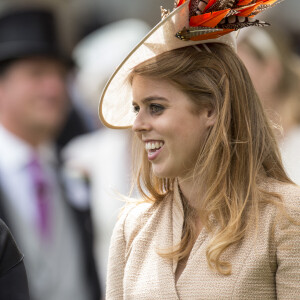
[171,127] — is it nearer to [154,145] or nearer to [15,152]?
[154,145]

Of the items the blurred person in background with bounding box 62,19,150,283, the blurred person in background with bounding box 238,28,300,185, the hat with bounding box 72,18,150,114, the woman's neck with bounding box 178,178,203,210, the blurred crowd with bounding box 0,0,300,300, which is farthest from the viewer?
the hat with bounding box 72,18,150,114

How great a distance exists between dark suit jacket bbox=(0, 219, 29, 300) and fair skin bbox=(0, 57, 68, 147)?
308 cm

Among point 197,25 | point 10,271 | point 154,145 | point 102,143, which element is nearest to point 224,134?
point 154,145

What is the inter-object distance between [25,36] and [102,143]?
108cm

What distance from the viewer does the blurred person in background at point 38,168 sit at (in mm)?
5898

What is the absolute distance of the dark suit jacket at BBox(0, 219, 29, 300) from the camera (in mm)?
3135

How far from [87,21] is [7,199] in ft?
10.2

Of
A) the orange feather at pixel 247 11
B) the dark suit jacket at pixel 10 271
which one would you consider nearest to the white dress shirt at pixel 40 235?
the dark suit jacket at pixel 10 271

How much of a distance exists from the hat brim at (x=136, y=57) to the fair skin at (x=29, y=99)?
251cm

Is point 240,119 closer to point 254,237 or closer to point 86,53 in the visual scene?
point 254,237

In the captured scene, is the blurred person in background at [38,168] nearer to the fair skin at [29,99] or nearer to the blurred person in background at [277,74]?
the fair skin at [29,99]

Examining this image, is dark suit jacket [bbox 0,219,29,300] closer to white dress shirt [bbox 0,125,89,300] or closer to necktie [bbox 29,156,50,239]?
white dress shirt [bbox 0,125,89,300]

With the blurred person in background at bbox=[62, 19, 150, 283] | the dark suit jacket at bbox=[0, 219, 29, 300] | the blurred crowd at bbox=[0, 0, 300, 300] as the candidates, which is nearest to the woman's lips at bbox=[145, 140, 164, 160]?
the dark suit jacket at bbox=[0, 219, 29, 300]

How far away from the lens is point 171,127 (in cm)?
346
